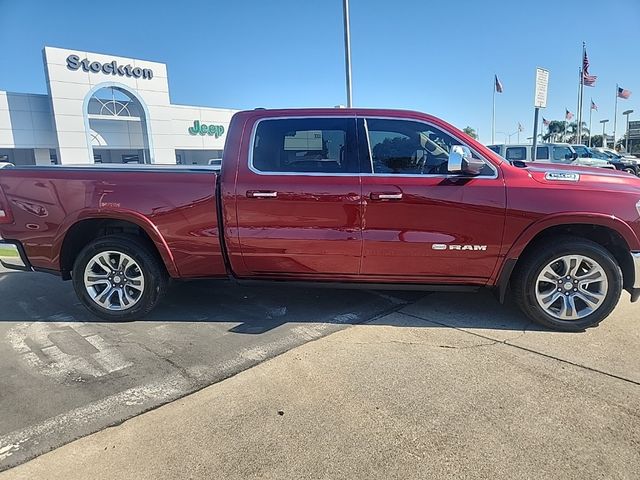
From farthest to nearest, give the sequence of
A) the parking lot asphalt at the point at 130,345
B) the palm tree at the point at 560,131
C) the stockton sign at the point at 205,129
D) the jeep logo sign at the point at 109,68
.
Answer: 1. the palm tree at the point at 560,131
2. the stockton sign at the point at 205,129
3. the jeep logo sign at the point at 109,68
4. the parking lot asphalt at the point at 130,345

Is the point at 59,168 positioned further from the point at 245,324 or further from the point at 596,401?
the point at 596,401

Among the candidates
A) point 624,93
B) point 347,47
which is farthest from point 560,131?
point 347,47

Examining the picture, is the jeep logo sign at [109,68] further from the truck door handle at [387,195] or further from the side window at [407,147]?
the truck door handle at [387,195]

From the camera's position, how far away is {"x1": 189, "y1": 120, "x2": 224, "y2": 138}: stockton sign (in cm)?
3459

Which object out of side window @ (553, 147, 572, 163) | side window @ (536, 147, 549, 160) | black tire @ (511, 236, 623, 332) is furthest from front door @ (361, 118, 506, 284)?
side window @ (553, 147, 572, 163)

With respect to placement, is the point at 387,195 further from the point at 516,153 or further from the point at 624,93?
the point at 624,93

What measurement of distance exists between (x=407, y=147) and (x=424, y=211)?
24.4 inches

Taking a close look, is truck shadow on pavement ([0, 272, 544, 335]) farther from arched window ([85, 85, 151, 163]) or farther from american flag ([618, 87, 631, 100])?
american flag ([618, 87, 631, 100])

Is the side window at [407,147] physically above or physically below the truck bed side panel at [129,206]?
above

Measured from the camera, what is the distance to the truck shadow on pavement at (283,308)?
416 cm

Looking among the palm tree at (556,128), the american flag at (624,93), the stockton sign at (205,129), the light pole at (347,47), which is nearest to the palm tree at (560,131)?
the palm tree at (556,128)

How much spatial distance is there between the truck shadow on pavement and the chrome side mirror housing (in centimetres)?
142

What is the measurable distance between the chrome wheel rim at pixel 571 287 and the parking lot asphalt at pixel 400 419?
26 centimetres

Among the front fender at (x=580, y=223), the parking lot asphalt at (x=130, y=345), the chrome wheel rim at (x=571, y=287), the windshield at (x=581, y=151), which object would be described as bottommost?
the parking lot asphalt at (x=130, y=345)
